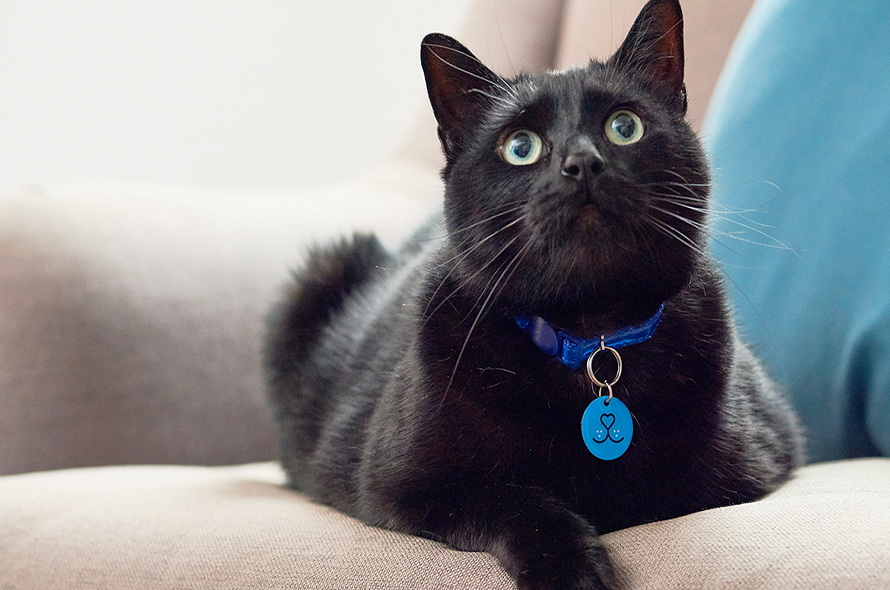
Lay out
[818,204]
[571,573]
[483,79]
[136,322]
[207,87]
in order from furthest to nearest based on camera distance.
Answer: [207,87], [136,322], [818,204], [483,79], [571,573]

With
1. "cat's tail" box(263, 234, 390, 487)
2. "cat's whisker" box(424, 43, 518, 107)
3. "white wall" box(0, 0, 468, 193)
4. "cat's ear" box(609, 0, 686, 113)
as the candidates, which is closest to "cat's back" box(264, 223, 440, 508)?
"cat's tail" box(263, 234, 390, 487)

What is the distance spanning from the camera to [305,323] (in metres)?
1.39

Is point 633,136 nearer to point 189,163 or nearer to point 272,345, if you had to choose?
point 272,345

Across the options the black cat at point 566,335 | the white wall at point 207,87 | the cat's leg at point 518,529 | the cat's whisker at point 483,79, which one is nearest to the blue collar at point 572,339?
the black cat at point 566,335

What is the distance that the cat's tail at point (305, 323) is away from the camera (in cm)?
128

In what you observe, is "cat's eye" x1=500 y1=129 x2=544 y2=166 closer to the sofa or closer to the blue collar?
the blue collar

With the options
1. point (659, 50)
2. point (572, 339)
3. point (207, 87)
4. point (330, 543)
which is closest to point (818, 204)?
point (659, 50)

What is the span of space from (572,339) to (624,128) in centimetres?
22

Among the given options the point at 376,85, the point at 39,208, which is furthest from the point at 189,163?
the point at 39,208

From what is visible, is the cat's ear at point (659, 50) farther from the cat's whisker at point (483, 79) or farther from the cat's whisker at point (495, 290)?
the cat's whisker at point (495, 290)

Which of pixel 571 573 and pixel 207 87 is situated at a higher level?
pixel 207 87

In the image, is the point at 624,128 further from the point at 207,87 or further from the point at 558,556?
the point at 207,87

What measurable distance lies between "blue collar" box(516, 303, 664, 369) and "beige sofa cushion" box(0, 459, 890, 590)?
7.5 inches

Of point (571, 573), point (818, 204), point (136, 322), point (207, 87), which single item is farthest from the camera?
point (207, 87)
